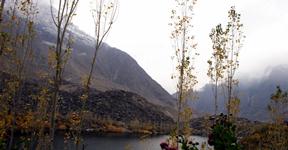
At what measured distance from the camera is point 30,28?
24750 mm

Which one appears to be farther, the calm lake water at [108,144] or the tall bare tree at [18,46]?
→ the calm lake water at [108,144]

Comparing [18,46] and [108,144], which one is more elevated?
[18,46]

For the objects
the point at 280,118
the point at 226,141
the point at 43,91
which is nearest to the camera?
the point at 226,141

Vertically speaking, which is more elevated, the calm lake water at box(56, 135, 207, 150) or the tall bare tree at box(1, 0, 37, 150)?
the tall bare tree at box(1, 0, 37, 150)

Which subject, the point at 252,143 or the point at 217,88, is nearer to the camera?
the point at 217,88

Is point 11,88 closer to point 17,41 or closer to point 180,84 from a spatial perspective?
point 17,41

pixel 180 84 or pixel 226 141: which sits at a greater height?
pixel 180 84

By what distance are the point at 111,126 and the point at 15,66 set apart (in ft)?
463

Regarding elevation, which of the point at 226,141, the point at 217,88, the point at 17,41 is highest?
the point at 17,41

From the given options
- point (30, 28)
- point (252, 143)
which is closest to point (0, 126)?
point (30, 28)

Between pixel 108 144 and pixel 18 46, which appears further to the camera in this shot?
pixel 108 144

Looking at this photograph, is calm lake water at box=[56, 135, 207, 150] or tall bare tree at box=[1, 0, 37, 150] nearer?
tall bare tree at box=[1, 0, 37, 150]

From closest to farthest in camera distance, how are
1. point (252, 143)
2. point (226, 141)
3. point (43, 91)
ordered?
point (226, 141) < point (43, 91) < point (252, 143)

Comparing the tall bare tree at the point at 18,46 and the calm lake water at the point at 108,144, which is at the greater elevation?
the tall bare tree at the point at 18,46
